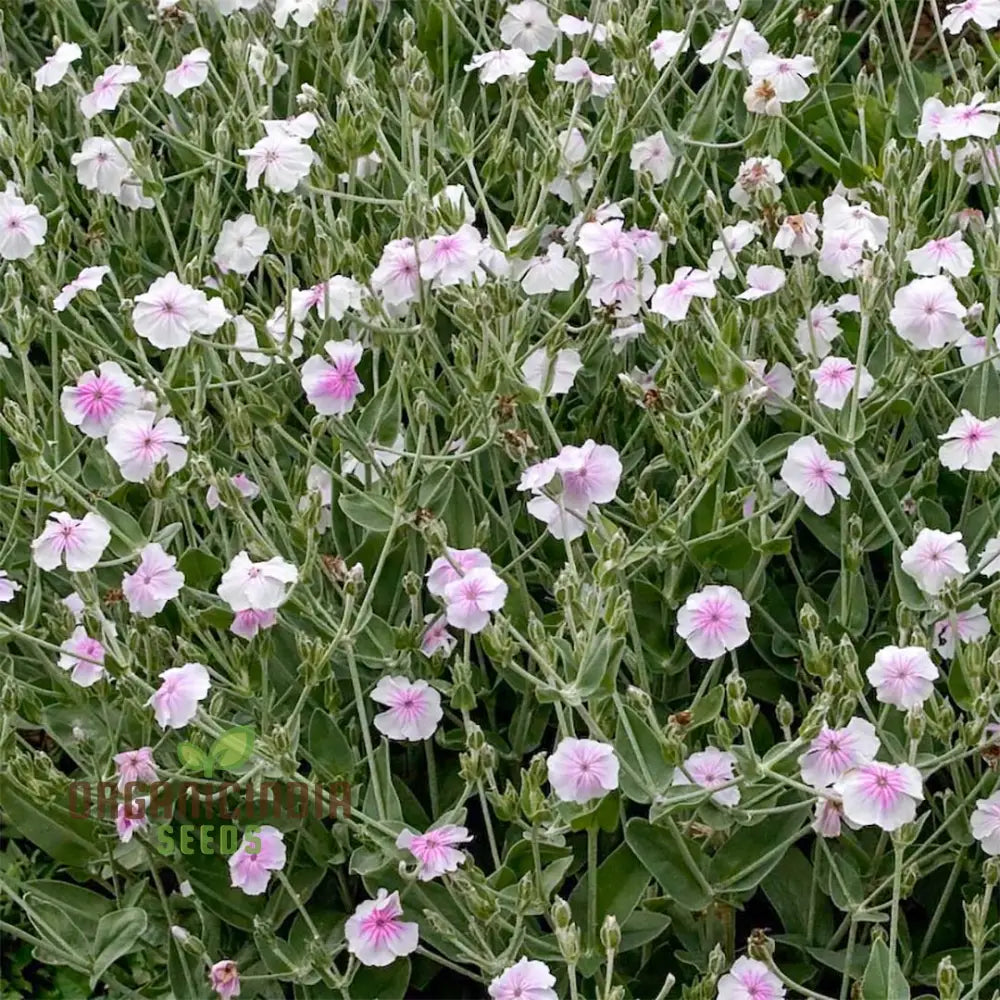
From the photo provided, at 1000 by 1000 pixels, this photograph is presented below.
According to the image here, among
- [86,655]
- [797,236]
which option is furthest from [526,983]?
[797,236]

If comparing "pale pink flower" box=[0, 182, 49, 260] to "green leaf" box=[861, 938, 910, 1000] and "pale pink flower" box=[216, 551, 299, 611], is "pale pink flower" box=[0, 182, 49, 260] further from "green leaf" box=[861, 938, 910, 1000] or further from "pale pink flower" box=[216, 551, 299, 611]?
"green leaf" box=[861, 938, 910, 1000]

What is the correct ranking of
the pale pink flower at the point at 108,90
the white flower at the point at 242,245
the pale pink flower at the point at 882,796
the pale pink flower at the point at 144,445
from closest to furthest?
the pale pink flower at the point at 882,796
the pale pink flower at the point at 144,445
the white flower at the point at 242,245
the pale pink flower at the point at 108,90

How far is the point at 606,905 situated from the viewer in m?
1.24

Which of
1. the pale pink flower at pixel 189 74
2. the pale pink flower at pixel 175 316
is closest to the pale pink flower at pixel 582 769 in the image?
the pale pink flower at pixel 175 316

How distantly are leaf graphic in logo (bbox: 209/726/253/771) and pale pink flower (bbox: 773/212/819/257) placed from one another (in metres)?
0.66

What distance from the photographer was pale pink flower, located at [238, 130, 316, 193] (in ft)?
4.58

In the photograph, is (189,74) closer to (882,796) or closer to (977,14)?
(977,14)

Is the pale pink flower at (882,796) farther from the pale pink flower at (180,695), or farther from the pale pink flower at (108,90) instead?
the pale pink flower at (108,90)

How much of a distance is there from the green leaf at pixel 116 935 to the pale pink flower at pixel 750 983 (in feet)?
1.63

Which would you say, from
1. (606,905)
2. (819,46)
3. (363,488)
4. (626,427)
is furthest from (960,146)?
(606,905)

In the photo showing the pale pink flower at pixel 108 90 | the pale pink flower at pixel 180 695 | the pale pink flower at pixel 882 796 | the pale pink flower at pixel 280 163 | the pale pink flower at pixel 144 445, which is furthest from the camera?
the pale pink flower at pixel 108 90

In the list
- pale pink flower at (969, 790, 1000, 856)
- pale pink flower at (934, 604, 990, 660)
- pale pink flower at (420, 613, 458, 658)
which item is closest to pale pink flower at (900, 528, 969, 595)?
pale pink flower at (934, 604, 990, 660)

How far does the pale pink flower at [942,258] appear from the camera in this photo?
4.52ft

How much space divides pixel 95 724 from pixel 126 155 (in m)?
0.61
